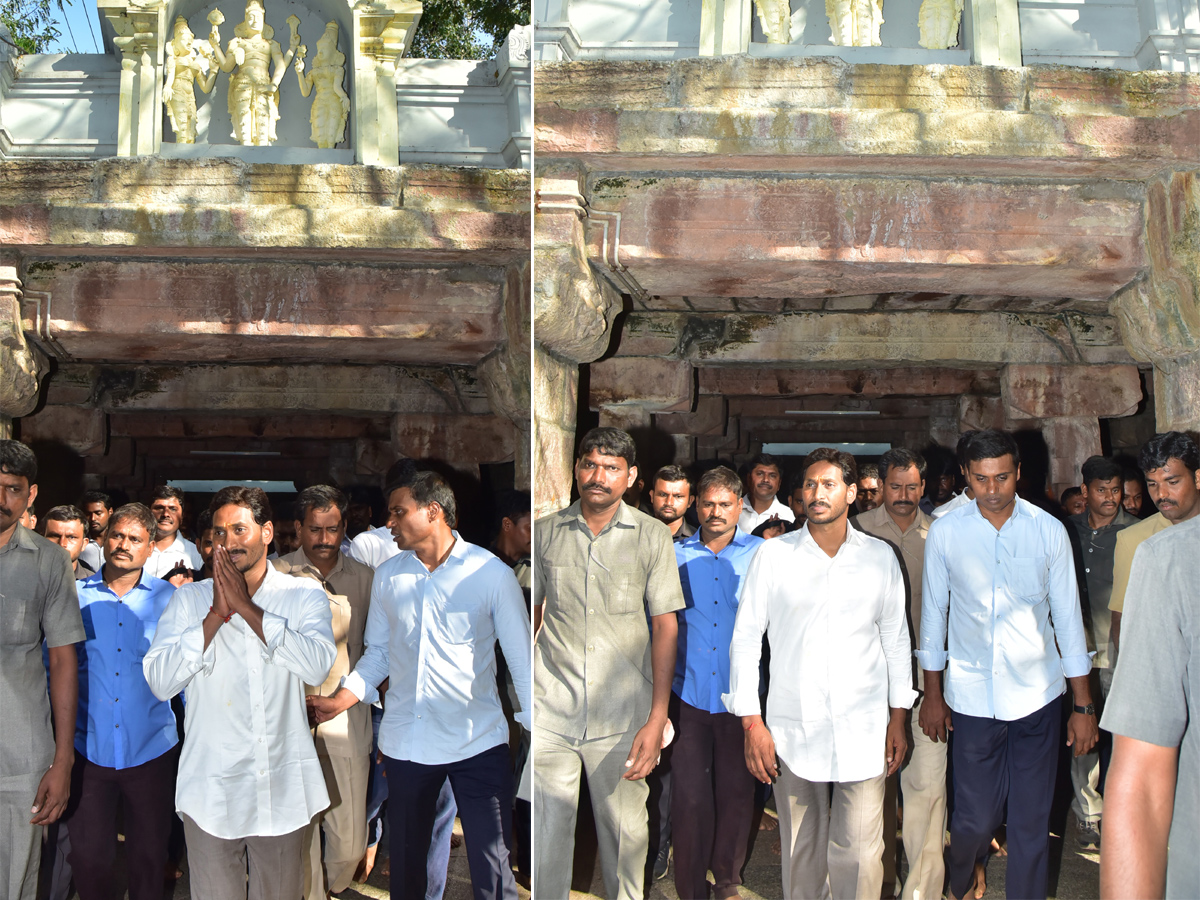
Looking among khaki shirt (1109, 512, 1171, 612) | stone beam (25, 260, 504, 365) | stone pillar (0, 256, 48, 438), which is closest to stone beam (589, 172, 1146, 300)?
stone beam (25, 260, 504, 365)

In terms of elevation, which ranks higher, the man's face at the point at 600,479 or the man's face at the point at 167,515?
the man's face at the point at 600,479

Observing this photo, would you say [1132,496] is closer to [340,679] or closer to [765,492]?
[765,492]

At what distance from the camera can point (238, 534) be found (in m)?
1.99

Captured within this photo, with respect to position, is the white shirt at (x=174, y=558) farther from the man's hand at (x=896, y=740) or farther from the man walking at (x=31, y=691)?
the man's hand at (x=896, y=740)

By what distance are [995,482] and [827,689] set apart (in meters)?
0.79

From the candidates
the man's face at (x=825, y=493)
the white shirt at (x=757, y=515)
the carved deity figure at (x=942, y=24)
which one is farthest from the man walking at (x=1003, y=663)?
the carved deity figure at (x=942, y=24)

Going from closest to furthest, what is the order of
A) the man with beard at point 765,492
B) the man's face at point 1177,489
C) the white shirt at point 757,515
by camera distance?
1. the man's face at point 1177,489
2. the white shirt at point 757,515
3. the man with beard at point 765,492

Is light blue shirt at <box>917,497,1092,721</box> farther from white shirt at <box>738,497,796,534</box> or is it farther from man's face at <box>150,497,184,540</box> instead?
man's face at <box>150,497,184,540</box>

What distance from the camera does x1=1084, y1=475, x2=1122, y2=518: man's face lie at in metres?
3.46

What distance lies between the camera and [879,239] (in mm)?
3002

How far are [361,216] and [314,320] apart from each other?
0.46m

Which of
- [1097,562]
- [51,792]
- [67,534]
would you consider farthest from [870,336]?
[51,792]

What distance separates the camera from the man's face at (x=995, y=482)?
2.55m

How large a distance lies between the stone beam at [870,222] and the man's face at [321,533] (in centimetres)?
121
